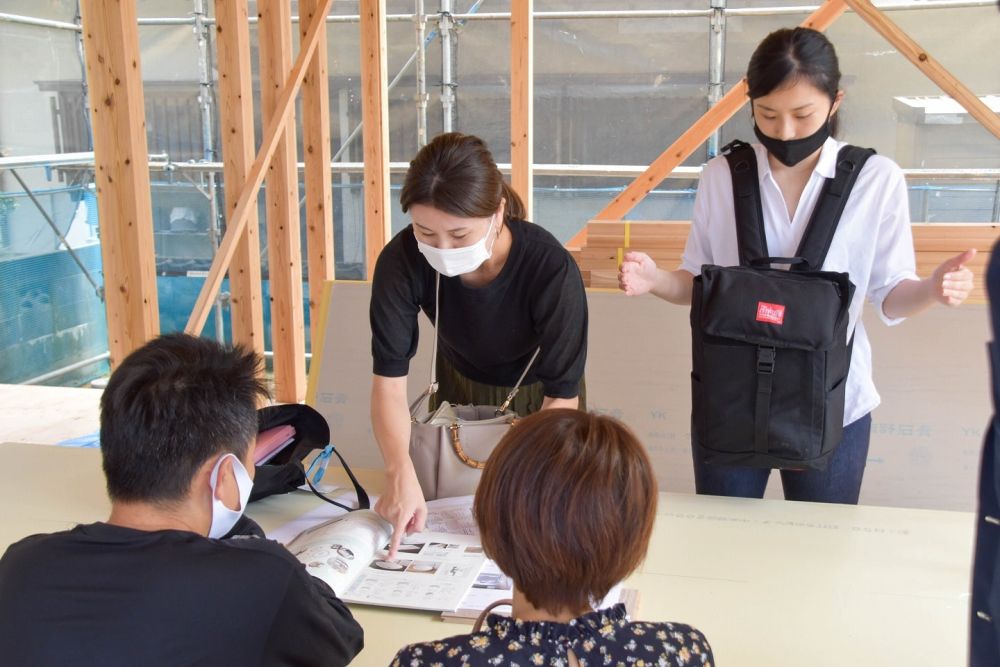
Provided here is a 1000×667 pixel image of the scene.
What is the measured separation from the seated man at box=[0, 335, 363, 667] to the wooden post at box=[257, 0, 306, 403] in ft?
10.1

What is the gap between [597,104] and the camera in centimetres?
615

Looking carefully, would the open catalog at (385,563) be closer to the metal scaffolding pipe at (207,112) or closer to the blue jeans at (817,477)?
the blue jeans at (817,477)

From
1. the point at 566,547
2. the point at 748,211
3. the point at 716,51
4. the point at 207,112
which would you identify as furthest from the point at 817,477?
the point at 207,112

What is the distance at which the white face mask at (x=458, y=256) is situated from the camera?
5.35 feet

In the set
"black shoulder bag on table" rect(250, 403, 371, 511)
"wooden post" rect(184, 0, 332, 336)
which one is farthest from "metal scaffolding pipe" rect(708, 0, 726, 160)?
"black shoulder bag on table" rect(250, 403, 371, 511)

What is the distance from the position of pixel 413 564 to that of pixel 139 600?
572 millimetres

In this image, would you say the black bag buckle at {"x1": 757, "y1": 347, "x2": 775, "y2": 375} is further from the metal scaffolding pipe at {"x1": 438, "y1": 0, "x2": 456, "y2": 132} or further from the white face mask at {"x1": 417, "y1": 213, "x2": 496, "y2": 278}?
the metal scaffolding pipe at {"x1": 438, "y1": 0, "x2": 456, "y2": 132}

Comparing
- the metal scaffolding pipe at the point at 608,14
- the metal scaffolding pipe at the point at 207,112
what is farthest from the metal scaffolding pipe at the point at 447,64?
the metal scaffolding pipe at the point at 207,112

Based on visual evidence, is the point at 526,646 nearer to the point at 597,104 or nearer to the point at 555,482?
the point at 555,482

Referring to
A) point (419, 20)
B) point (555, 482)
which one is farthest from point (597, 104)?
point (555, 482)

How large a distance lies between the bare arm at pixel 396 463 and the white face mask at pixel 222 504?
0.39 metres

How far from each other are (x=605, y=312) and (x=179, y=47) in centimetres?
528

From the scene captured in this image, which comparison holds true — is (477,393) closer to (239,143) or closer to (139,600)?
A: (139,600)

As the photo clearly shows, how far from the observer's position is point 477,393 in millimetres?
1890
